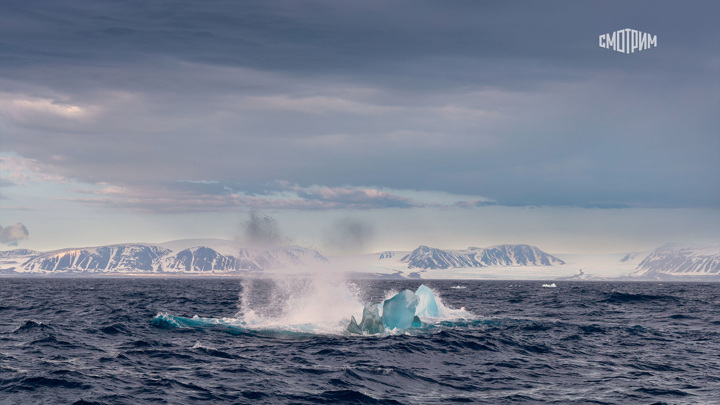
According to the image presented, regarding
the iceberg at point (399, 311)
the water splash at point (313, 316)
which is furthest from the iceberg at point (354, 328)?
the iceberg at point (399, 311)

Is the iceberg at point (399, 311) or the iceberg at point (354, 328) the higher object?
the iceberg at point (399, 311)

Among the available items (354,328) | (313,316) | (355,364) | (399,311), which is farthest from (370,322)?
(355,364)

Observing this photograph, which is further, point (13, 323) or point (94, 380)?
point (13, 323)

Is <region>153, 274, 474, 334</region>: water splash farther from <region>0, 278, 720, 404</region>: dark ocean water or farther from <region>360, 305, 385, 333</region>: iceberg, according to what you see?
<region>0, 278, 720, 404</region>: dark ocean water

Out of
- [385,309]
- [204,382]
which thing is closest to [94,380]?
[204,382]

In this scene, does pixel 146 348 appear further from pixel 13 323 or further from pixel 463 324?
pixel 463 324

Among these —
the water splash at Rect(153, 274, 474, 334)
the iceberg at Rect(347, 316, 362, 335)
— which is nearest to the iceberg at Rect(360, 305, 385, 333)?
the iceberg at Rect(347, 316, 362, 335)

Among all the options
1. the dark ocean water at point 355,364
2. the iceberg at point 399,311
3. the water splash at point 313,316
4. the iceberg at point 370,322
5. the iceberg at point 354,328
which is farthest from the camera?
the iceberg at point 399,311

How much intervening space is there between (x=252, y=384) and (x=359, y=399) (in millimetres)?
4449

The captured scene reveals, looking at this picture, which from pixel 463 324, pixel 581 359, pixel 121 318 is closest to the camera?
pixel 581 359

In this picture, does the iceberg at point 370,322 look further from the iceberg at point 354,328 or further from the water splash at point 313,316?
the water splash at point 313,316

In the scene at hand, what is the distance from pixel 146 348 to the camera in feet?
102

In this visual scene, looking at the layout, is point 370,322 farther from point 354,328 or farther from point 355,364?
point 355,364

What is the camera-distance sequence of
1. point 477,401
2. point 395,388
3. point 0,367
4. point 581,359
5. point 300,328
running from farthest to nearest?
point 300,328
point 581,359
point 0,367
point 395,388
point 477,401
